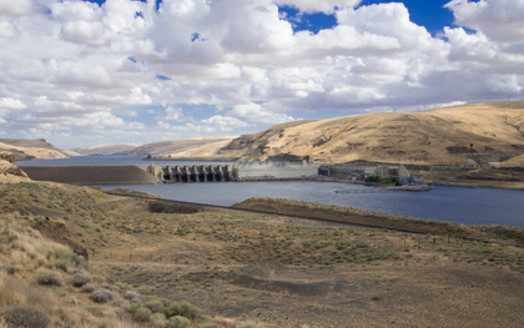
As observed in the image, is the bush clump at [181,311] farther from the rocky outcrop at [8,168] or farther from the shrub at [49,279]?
the rocky outcrop at [8,168]

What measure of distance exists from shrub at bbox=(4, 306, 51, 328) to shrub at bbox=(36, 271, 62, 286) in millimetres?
3160

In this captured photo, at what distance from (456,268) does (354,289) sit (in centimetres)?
569

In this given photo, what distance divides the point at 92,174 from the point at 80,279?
4164 inches

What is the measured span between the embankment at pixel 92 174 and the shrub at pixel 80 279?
336ft

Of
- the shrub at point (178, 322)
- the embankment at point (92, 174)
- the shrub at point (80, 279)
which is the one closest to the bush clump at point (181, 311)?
the shrub at point (178, 322)

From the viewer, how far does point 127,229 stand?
98.8ft

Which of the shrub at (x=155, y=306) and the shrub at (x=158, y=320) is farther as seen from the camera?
the shrub at (x=155, y=306)

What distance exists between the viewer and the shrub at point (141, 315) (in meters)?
9.67

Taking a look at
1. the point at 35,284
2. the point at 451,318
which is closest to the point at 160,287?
the point at 35,284

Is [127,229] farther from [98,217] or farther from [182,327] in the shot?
[182,327]

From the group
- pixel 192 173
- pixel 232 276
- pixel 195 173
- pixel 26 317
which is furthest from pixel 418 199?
pixel 26 317

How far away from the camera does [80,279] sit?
37.3 feet

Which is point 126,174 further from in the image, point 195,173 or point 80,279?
point 80,279

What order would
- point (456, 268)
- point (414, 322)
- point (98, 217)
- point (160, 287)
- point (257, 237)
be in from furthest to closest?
1. point (98, 217)
2. point (257, 237)
3. point (456, 268)
4. point (160, 287)
5. point (414, 322)
